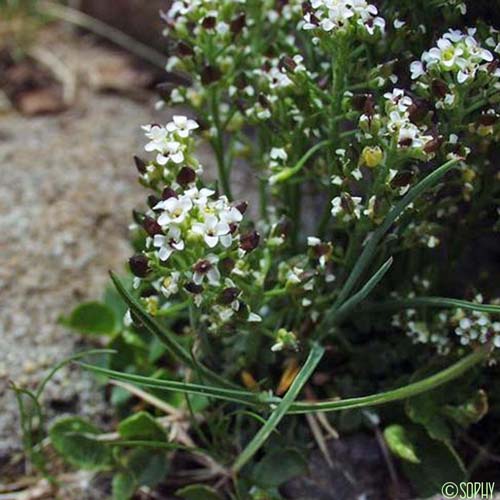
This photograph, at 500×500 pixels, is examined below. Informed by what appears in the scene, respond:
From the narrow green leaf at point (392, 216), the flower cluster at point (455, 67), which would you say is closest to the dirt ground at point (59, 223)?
the narrow green leaf at point (392, 216)

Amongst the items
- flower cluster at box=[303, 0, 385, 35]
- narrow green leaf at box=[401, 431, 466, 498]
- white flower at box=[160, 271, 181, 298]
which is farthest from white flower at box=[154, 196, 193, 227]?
narrow green leaf at box=[401, 431, 466, 498]

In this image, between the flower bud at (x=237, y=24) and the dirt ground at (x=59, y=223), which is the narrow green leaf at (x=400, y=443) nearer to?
the dirt ground at (x=59, y=223)

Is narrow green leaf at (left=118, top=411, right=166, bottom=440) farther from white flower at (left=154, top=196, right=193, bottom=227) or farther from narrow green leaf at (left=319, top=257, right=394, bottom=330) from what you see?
white flower at (left=154, top=196, right=193, bottom=227)

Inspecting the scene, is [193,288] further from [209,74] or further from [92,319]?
[92,319]

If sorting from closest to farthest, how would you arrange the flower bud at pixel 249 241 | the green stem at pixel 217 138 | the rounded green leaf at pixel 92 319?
the flower bud at pixel 249 241
the green stem at pixel 217 138
the rounded green leaf at pixel 92 319

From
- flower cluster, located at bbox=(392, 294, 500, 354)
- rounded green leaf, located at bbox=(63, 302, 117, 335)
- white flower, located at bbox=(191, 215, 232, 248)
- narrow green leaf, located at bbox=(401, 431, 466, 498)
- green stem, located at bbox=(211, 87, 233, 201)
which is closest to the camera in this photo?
white flower, located at bbox=(191, 215, 232, 248)

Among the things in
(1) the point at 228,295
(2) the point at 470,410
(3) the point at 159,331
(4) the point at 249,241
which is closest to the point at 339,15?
(4) the point at 249,241

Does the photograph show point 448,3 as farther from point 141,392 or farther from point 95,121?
point 95,121
